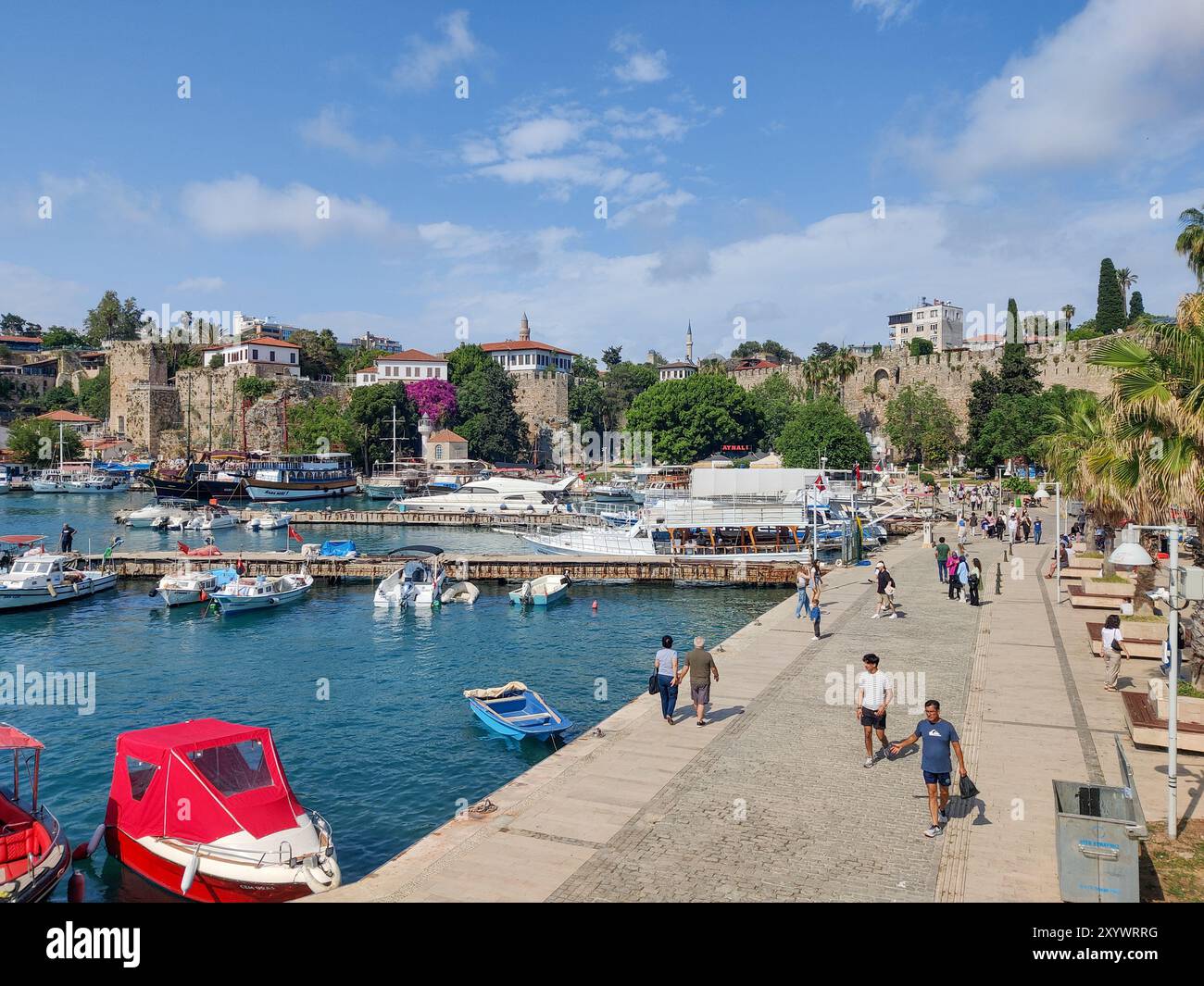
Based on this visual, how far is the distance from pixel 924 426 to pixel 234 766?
81.9 meters

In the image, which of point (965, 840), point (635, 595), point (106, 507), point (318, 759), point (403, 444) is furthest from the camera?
point (403, 444)

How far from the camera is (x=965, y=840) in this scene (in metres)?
10.1

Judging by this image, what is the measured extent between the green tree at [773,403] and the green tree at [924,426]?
1087 cm

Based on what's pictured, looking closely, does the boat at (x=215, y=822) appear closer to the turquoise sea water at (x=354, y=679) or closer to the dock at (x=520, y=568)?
the turquoise sea water at (x=354, y=679)

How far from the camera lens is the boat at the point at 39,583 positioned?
3434 centimetres

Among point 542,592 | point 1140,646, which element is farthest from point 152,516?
point 1140,646

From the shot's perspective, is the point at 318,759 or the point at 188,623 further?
the point at 188,623

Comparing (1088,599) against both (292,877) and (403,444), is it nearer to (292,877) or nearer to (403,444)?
(292,877)

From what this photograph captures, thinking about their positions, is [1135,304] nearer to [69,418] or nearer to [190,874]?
[190,874]

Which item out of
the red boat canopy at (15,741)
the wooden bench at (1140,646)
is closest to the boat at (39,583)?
the red boat canopy at (15,741)

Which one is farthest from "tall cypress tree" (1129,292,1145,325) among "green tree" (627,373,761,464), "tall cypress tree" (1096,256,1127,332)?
"green tree" (627,373,761,464)

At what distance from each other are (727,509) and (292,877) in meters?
32.8

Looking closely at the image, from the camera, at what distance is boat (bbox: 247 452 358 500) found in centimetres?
8469
